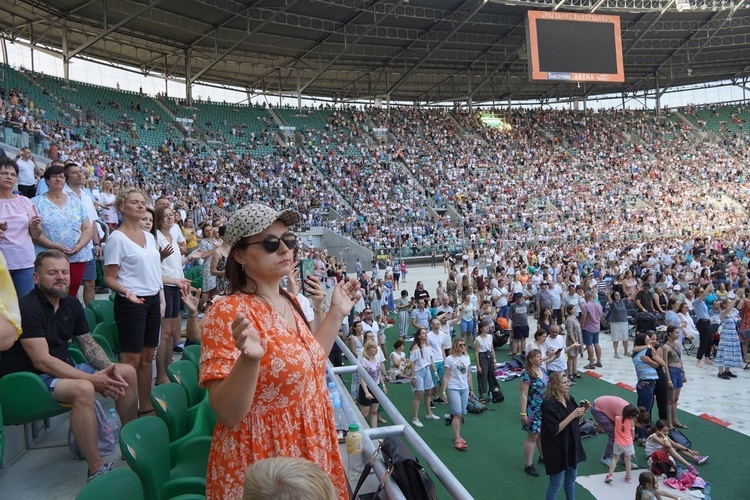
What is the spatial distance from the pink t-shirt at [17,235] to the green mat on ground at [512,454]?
4.70 m

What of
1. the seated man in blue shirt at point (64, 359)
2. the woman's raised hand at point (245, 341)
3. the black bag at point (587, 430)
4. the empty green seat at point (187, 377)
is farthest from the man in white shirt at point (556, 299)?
the woman's raised hand at point (245, 341)

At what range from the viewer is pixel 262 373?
1.70 meters

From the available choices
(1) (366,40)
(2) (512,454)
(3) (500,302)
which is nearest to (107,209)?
(2) (512,454)

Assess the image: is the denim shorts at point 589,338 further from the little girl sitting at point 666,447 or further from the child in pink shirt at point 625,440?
the child in pink shirt at point 625,440

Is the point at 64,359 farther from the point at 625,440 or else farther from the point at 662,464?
the point at 662,464

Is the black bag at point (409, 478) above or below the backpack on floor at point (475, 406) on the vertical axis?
above

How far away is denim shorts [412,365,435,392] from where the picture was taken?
790 cm

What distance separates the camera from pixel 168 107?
107 ft

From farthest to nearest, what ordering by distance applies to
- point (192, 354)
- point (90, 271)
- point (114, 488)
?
1. point (90, 271)
2. point (192, 354)
3. point (114, 488)

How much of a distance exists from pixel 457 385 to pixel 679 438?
2.77 meters

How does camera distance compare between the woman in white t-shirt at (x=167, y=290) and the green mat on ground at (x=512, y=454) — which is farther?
the green mat on ground at (x=512, y=454)

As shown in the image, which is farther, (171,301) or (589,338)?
(589,338)

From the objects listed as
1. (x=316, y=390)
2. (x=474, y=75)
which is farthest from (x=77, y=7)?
(x=316, y=390)

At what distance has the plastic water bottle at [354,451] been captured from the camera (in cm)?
256
